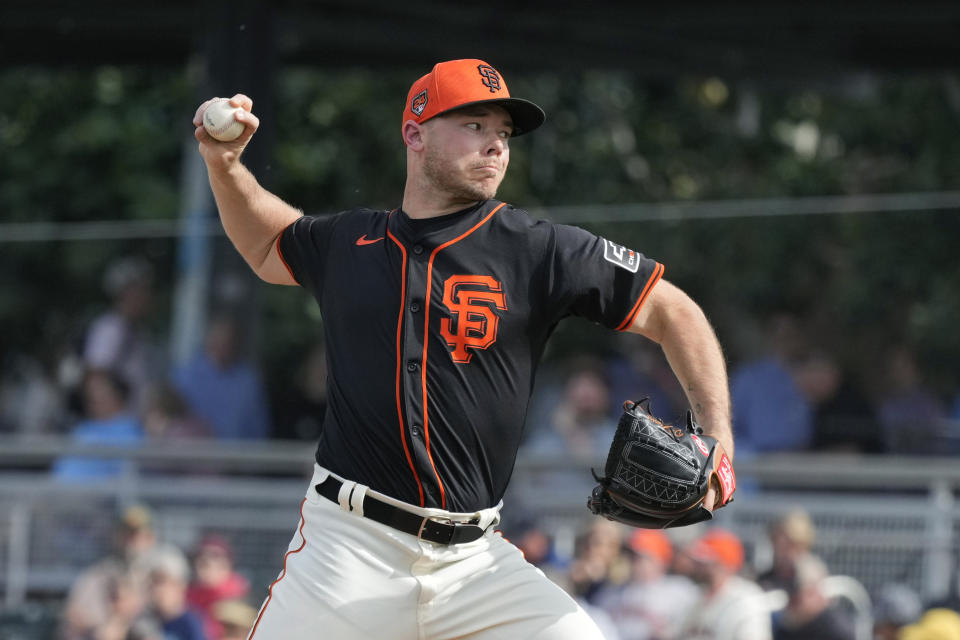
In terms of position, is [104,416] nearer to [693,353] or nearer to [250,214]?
[250,214]

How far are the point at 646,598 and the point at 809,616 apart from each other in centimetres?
85

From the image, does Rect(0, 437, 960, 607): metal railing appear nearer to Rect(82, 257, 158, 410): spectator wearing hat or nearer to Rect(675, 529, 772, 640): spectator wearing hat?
Rect(675, 529, 772, 640): spectator wearing hat

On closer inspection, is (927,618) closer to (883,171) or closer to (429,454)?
(429,454)

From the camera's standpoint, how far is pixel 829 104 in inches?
638

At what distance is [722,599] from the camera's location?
23.3ft

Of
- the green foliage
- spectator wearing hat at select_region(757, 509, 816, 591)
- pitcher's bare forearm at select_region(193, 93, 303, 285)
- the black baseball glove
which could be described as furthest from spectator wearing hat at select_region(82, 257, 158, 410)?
the black baseball glove

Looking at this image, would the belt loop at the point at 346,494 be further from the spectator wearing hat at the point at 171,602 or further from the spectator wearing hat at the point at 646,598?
the spectator wearing hat at the point at 171,602

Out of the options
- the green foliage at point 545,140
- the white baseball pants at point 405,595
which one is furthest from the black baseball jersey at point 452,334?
the green foliage at point 545,140

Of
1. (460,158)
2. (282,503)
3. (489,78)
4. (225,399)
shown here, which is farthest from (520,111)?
(225,399)

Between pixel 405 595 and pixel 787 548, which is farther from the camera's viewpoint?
pixel 787 548

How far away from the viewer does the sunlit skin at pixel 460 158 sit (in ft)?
13.8

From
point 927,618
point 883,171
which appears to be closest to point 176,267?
point 927,618

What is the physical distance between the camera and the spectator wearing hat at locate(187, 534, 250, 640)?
8.02 m

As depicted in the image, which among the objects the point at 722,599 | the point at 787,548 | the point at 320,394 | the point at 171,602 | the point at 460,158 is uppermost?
the point at 460,158
